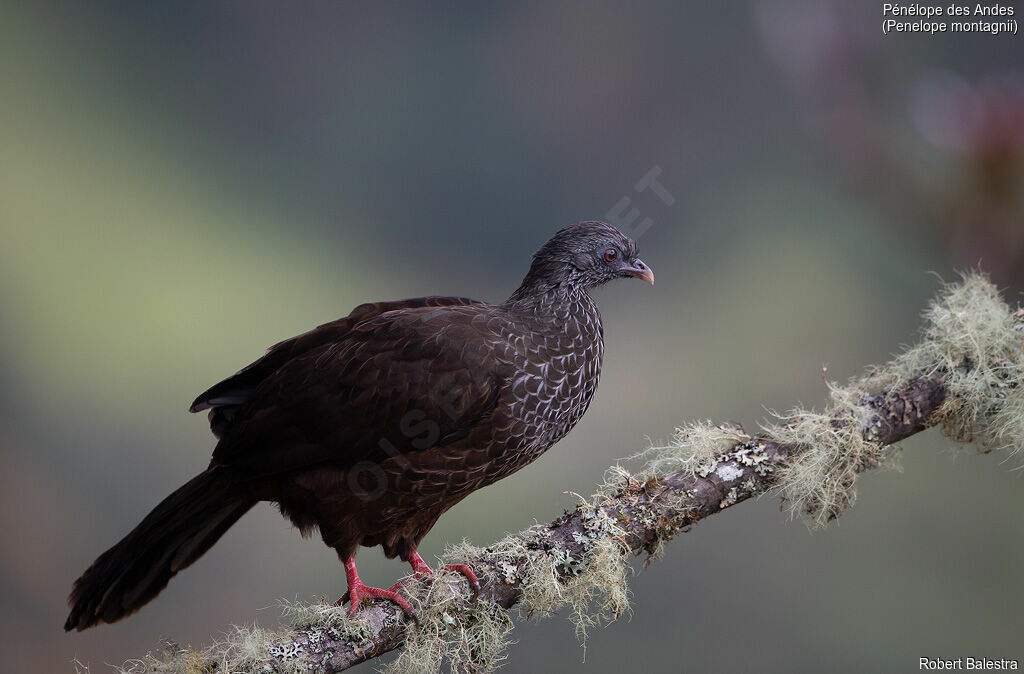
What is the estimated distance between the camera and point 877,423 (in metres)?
2.43

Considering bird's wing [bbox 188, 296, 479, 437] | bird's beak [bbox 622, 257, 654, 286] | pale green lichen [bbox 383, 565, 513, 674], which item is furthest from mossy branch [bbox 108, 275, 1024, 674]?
bird's wing [bbox 188, 296, 479, 437]

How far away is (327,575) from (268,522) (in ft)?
1.38

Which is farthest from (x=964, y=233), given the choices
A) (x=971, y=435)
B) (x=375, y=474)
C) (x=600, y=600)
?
(x=375, y=474)

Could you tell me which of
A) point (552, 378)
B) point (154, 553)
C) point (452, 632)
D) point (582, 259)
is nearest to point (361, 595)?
point (452, 632)

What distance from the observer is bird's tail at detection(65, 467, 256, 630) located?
242 centimetres

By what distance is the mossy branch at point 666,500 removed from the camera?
2.23m

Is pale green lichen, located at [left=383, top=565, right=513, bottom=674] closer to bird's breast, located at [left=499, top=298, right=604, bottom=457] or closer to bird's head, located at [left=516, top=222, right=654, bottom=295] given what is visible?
bird's breast, located at [left=499, top=298, right=604, bottom=457]

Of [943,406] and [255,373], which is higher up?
Result: [943,406]

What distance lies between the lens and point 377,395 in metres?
2.31

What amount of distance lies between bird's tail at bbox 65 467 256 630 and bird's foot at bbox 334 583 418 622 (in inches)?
16.9

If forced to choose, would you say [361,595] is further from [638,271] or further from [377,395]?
[638,271]

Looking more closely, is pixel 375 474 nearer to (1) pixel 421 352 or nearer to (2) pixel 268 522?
(1) pixel 421 352

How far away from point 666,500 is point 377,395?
0.81 meters

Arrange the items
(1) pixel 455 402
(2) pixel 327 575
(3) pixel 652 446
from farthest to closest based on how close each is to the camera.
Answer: (2) pixel 327 575 → (3) pixel 652 446 → (1) pixel 455 402
